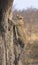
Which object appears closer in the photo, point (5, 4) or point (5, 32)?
point (5, 4)

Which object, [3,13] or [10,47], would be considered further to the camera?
[10,47]

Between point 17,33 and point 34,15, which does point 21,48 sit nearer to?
point 17,33

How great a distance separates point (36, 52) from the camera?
42.7ft

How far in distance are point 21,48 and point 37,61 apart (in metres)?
7.89

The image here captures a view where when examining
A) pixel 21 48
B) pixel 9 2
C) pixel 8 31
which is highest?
pixel 9 2

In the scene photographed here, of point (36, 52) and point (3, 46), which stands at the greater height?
point (3, 46)

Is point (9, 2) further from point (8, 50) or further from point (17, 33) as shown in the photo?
point (17, 33)

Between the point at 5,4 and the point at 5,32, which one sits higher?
the point at 5,4

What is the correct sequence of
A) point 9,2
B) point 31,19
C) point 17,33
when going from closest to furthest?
point 9,2, point 17,33, point 31,19

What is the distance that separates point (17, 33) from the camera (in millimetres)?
3680

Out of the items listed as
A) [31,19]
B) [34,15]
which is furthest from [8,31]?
[34,15]

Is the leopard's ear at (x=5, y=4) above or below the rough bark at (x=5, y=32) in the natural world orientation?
above

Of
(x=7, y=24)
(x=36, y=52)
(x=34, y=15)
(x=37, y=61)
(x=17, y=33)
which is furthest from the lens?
(x=34, y=15)

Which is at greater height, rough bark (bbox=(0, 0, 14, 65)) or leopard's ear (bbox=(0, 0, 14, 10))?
leopard's ear (bbox=(0, 0, 14, 10))
